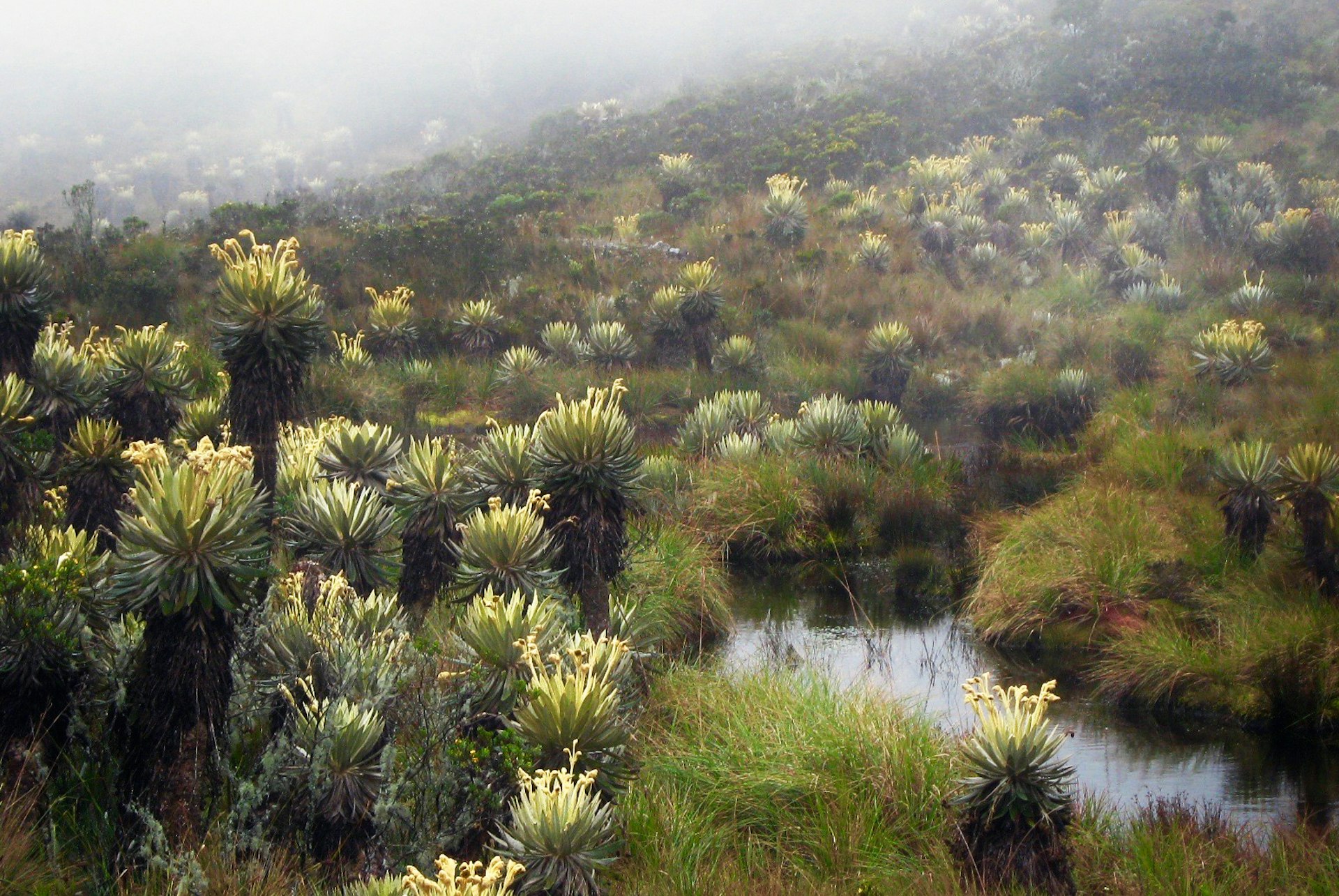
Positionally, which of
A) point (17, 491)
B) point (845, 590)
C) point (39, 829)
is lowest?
point (845, 590)

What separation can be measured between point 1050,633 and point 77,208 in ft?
64.2

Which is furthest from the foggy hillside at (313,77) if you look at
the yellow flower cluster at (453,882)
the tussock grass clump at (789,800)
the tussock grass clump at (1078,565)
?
the yellow flower cluster at (453,882)

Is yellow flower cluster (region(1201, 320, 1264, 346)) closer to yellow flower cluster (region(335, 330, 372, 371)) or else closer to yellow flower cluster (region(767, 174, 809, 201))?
yellow flower cluster (region(767, 174, 809, 201))

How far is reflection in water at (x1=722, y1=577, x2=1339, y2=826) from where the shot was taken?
610 centimetres

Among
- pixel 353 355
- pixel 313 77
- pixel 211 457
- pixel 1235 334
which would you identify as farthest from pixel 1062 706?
pixel 313 77

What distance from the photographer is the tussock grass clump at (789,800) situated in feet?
15.9

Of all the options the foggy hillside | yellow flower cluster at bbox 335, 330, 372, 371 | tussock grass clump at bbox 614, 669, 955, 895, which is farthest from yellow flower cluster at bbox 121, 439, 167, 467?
the foggy hillside

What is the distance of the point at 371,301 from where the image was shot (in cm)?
1844

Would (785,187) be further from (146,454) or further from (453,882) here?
(453,882)

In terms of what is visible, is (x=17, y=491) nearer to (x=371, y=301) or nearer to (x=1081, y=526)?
(x=1081, y=526)

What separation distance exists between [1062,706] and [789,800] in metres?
3.04

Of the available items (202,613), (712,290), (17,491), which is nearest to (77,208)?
(712,290)

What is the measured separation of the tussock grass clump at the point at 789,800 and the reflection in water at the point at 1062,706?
1.04 meters

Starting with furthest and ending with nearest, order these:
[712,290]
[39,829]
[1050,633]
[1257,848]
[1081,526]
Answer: [712,290]
[1081,526]
[1050,633]
[1257,848]
[39,829]
